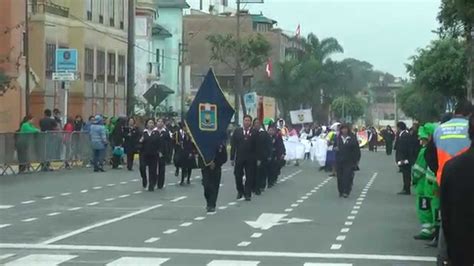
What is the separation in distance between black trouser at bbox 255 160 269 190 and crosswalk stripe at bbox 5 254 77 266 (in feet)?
38.5

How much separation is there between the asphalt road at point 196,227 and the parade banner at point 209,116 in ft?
4.53

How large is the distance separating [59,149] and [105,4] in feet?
87.1

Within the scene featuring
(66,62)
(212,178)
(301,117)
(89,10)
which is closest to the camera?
(212,178)

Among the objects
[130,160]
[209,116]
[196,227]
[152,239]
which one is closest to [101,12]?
[130,160]

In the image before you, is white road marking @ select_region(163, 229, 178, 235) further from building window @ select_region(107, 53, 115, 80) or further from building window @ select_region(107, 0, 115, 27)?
building window @ select_region(107, 0, 115, 27)

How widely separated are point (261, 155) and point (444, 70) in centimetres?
2605

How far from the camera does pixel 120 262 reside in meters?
12.9

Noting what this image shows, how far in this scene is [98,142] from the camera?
34.7 metres

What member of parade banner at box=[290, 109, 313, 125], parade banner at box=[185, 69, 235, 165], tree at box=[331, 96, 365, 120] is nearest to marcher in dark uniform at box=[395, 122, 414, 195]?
parade banner at box=[185, 69, 235, 165]

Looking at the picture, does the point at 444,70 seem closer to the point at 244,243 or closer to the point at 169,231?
the point at 169,231

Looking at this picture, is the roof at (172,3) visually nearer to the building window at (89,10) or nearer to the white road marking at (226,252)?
the building window at (89,10)

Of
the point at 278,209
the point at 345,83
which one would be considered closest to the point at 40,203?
the point at 278,209

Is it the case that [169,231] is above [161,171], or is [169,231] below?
below

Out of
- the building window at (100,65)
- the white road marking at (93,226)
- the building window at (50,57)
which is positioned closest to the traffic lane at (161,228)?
the white road marking at (93,226)
